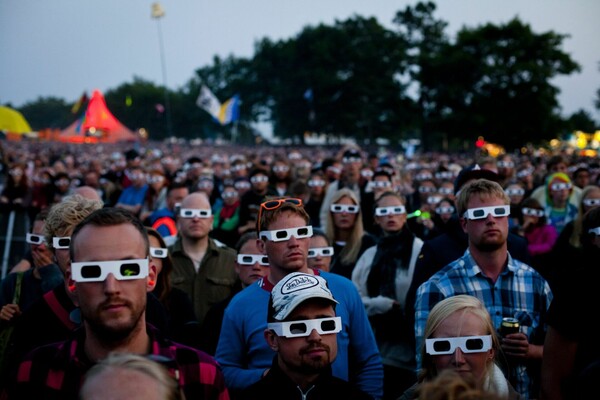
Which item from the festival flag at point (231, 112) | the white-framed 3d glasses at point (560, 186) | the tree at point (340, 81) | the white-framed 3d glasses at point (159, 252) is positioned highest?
the tree at point (340, 81)

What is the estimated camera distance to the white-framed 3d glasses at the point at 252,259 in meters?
4.99

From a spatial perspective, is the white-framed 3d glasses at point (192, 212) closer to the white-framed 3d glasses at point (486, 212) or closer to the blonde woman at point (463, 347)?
the white-framed 3d glasses at point (486, 212)

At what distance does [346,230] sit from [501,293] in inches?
121

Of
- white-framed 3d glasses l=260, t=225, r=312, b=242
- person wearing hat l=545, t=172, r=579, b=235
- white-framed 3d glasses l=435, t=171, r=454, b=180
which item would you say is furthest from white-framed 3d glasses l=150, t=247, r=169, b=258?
white-framed 3d glasses l=435, t=171, r=454, b=180

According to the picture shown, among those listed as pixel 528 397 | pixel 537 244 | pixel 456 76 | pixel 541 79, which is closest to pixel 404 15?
pixel 456 76

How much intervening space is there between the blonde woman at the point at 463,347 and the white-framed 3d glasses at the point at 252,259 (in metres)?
1.92

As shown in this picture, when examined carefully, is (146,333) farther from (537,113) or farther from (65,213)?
(537,113)

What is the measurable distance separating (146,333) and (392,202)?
395 cm

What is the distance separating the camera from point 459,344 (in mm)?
3188

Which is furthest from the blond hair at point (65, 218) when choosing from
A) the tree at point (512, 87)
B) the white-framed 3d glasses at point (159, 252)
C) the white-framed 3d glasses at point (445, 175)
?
the tree at point (512, 87)

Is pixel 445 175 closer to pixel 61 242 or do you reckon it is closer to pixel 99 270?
pixel 61 242

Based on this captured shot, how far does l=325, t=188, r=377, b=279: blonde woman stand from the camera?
6.68 metres

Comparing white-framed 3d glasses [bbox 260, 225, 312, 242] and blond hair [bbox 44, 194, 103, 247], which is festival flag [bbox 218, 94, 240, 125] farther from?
white-framed 3d glasses [bbox 260, 225, 312, 242]

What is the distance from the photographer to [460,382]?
1.97 m
